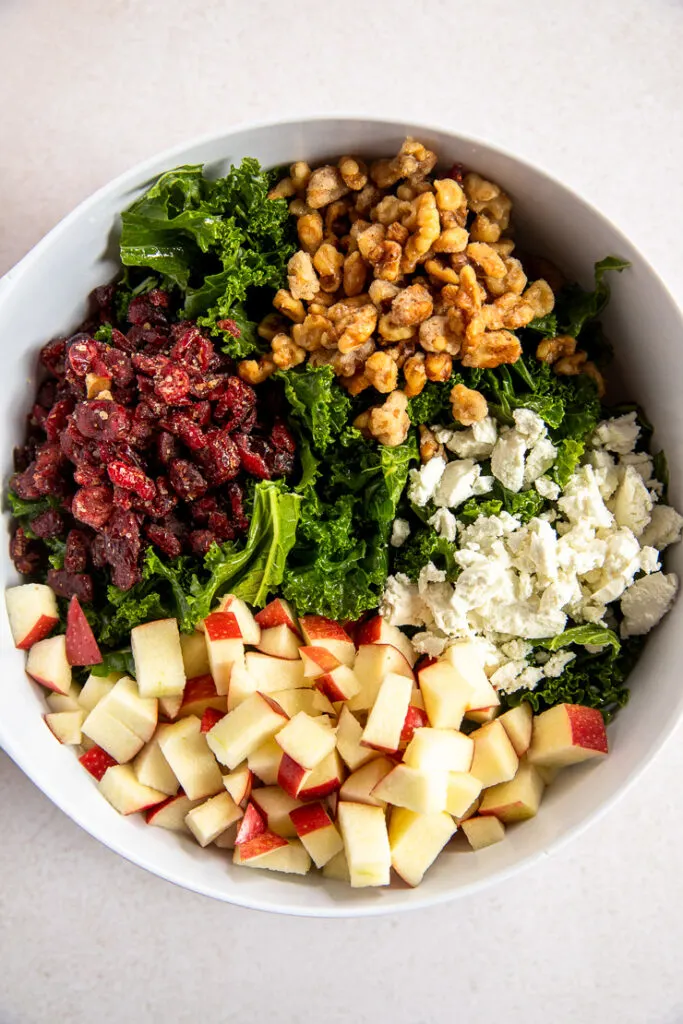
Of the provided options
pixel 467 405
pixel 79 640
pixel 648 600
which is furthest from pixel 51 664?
pixel 648 600

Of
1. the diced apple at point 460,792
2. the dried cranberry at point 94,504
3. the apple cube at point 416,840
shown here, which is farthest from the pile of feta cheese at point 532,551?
the dried cranberry at point 94,504

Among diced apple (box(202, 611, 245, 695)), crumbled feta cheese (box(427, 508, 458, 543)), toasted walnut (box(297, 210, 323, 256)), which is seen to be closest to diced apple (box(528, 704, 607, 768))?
crumbled feta cheese (box(427, 508, 458, 543))

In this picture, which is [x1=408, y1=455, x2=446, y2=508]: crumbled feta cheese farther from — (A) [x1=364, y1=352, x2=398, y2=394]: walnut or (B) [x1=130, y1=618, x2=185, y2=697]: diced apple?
(B) [x1=130, y1=618, x2=185, y2=697]: diced apple

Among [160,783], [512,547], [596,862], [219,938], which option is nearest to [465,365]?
[512,547]

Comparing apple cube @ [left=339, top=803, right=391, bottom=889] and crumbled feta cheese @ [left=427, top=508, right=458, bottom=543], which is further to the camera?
crumbled feta cheese @ [left=427, top=508, right=458, bottom=543]

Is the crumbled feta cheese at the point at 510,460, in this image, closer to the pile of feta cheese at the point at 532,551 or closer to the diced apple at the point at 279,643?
the pile of feta cheese at the point at 532,551

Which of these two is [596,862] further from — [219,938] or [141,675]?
[141,675]
